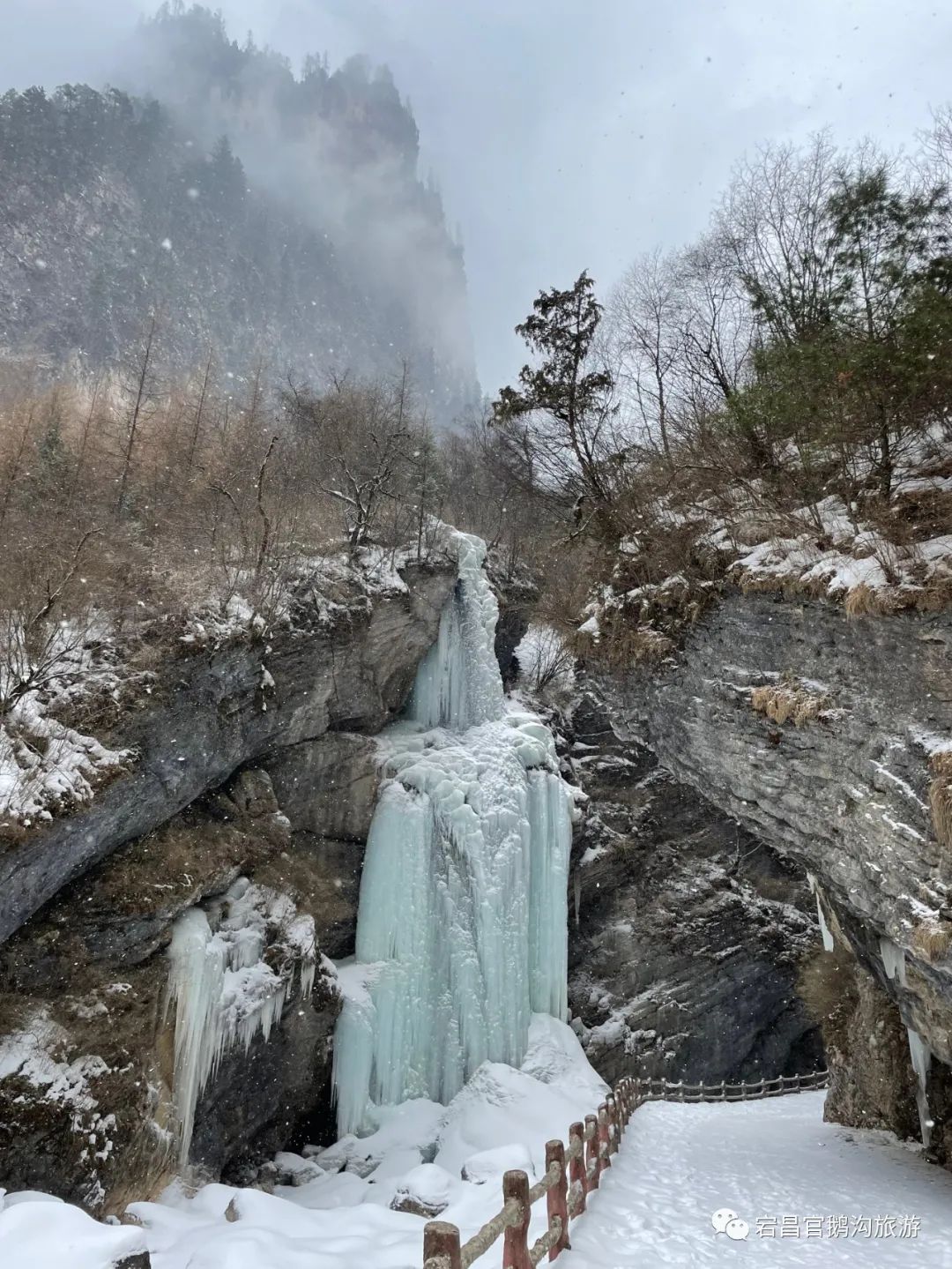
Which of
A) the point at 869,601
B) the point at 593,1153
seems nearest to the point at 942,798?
the point at 869,601

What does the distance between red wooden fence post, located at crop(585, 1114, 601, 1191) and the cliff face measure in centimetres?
544

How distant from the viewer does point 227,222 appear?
5847cm

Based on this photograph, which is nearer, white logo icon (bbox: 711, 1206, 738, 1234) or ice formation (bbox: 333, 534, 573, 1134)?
white logo icon (bbox: 711, 1206, 738, 1234)

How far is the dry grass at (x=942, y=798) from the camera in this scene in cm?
613

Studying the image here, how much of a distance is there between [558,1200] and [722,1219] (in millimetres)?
1996

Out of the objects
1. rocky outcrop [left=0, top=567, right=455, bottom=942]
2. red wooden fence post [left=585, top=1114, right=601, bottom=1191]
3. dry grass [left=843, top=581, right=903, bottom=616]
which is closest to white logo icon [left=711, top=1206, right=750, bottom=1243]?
red wooden fence post [left=585, top=1114, right=601, bottom=1191]

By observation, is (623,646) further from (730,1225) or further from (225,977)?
(225,977)

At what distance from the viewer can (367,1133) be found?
1046cm

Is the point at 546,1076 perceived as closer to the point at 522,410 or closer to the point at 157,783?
the point at 157,783

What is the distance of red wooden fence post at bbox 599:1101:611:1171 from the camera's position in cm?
616

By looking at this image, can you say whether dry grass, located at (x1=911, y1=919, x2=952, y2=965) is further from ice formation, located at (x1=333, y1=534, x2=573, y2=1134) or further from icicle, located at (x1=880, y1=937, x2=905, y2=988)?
ice formation, located at (x1=333, y1=534, x2=573, y2=1134)

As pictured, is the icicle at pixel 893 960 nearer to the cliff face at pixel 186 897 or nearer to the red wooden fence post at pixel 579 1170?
the red wooden fence post at pixel 579 1170

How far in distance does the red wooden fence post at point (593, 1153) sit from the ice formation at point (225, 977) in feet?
18.1

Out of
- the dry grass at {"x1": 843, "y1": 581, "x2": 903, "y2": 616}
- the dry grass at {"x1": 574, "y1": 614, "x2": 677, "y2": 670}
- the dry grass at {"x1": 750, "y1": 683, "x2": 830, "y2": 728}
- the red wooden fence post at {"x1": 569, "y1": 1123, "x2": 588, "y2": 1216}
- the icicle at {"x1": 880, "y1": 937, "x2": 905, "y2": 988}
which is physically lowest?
the red wooden fence post at {"x1": 569, "y1": 1123, "x2": 588, "y2": 1216}
